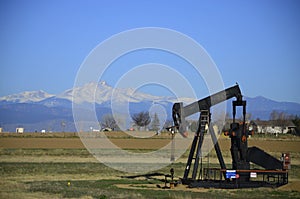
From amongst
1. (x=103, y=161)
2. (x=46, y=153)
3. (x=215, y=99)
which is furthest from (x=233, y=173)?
(x=46, y=153)

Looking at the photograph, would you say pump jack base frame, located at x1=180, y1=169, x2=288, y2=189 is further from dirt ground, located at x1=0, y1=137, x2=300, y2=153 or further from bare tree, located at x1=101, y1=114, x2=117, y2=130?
bare tree, located at x1=101, y1=114, x2=117, y2=130

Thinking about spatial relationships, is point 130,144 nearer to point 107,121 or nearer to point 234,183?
point 234,183

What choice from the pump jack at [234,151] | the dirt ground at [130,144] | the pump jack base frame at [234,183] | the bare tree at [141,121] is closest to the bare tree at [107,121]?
the bare tree at [141,121]

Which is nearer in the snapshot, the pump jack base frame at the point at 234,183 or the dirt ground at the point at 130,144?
the pump jack base frame at the point at 234,183

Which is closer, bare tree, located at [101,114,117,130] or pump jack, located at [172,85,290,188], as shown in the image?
pump jack, located at [172,85,290,188]

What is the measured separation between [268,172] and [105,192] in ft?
29.7

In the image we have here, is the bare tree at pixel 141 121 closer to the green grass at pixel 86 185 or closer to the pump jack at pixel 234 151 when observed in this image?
the green grass at pixel 86 185

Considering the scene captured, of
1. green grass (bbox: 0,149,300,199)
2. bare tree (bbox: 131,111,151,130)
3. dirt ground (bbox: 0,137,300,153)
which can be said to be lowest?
green grass (bbox: 0,149,300,199)

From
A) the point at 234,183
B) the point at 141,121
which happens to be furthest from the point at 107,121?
the point at 234,183

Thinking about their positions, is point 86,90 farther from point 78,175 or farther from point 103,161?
point 78,175

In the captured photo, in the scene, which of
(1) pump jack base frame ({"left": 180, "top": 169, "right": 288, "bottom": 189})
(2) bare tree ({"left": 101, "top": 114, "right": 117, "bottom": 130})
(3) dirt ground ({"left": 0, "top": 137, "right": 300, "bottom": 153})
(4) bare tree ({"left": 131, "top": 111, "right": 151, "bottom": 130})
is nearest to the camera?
(1) pump jack base frame ({"left": 180, "top": 169, "right": 288, "bottom": 189})

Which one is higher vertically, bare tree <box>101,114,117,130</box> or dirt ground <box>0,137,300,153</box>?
bare tree <box>101,114,117,130</box>

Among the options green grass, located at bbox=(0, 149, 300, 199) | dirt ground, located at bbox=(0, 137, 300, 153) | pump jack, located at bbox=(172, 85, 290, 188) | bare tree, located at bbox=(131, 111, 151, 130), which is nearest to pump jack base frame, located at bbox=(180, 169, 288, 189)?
pump jack, located at bbox=(172, 85, 290, 188)

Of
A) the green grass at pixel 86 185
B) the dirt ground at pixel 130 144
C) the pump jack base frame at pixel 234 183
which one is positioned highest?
the dirt ground at pixel 130 144
